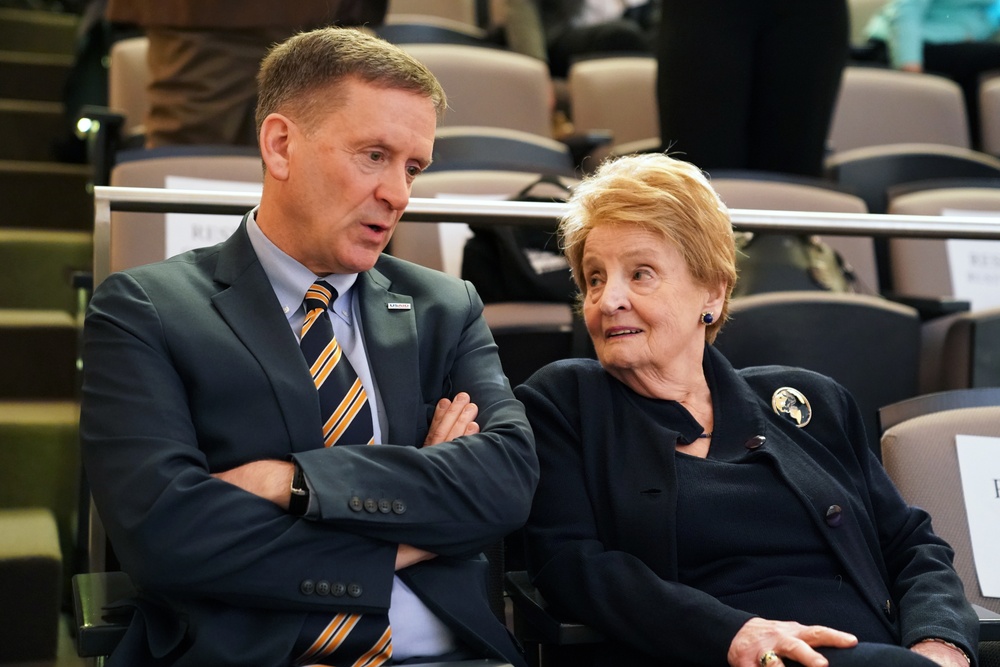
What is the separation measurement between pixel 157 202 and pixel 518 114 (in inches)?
92.5

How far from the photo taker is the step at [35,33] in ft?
16.7

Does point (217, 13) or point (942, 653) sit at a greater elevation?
point (217, 13)

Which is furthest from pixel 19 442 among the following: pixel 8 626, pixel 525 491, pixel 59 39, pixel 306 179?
pixel 59 39

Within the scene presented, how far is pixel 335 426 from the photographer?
1568 millimetres

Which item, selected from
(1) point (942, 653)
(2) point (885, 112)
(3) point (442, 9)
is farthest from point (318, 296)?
(3) point (442, 9)

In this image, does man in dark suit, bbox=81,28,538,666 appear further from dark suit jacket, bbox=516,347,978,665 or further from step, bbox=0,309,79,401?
step, bbox=0,309,79,401

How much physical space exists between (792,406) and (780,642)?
475 millimetres

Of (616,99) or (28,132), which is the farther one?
(616,99)

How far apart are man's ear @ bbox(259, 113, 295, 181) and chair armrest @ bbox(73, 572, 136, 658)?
59 centimetres

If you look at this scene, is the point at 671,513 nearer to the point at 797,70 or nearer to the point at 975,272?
the point at 797,70

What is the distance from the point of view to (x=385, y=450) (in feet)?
4.85

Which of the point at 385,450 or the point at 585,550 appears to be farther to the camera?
the point at 585,550

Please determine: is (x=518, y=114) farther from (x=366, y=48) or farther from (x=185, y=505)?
(x=185, y=505)

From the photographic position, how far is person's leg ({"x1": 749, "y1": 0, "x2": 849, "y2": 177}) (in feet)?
10.2
